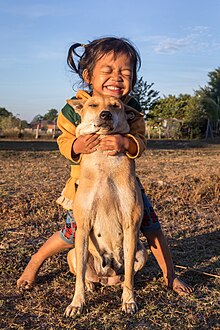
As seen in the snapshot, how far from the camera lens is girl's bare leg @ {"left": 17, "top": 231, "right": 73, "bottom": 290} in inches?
125

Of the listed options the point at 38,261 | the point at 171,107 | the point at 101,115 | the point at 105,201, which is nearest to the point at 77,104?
the point at 101,115

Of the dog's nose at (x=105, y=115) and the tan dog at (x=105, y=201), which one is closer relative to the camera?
the dog's nose at (x=105, y=115)

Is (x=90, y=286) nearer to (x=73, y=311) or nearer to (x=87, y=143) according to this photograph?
(x=73, y=311)

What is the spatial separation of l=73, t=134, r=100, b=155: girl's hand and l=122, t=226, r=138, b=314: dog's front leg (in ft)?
1.93

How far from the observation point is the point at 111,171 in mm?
2756

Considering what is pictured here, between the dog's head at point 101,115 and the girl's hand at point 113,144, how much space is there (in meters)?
0.05

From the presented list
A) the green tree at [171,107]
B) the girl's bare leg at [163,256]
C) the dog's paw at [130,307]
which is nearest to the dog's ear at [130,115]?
the girl's bare leg at [163,256]

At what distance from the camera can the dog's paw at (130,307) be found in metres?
2.74

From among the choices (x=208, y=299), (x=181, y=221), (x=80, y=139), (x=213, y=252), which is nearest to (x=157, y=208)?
(x=181, y=221)

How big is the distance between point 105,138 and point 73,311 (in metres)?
1.15

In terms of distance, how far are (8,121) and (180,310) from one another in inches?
1087

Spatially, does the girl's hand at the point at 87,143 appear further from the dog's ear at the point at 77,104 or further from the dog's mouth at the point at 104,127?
the dog's ear at the point at 77,104

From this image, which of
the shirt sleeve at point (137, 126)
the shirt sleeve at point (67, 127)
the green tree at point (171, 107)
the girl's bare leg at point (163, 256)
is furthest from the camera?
the green tree at point (171, 107)

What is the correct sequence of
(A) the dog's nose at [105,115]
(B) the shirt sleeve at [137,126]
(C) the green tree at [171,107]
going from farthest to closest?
(C) the green tree at [171,107]
(B) the shirt sleeve at [137,126]
(A) the dog's nose at [105,115]
